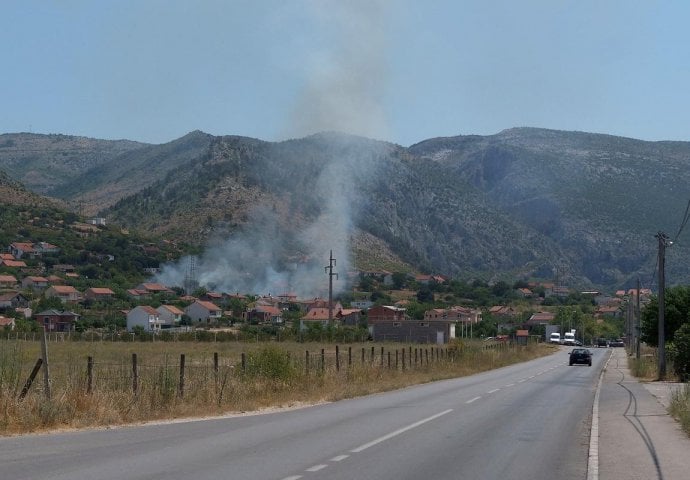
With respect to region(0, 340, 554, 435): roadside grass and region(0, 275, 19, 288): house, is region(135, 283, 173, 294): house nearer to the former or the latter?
region(0, 275, 19, 288): house

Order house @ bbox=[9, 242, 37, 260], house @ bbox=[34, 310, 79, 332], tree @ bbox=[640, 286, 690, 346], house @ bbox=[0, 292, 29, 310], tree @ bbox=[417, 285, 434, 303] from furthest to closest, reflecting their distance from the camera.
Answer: tree @ bbox=[417, 285, 434, 303] → house @ bbox=[9, 242, 37, 260] → house @ bbox=[0, 292, 29, 310] → house @ bbox=[34, 310, 79, 332] → tree @ bbox=[640, 286, 690, 346]

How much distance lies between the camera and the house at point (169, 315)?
104 meters

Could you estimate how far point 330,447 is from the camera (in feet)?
48.8

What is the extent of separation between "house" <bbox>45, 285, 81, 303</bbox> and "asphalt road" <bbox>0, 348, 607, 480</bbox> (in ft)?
305

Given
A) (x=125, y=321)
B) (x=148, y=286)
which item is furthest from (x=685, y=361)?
(x=148, y=286)

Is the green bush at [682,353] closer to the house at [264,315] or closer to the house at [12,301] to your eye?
the house at [264,315]

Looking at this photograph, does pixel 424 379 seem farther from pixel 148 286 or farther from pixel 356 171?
pixel 356 171

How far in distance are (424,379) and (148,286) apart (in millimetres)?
93089

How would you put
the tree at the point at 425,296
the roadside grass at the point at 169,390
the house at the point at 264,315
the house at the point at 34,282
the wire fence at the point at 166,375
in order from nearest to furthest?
the roadside grass at the point at 169,390 < the wire fence at the point at 166,375 < the house at the point at 264,315 < the house at the point at 34,282 < the tree at the point at 425,296

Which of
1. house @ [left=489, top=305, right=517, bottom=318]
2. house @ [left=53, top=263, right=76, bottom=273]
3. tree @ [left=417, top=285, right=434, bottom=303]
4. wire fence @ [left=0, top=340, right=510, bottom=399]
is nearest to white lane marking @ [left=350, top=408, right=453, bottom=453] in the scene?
wire fence @ [left=0, top=340, right=510, bottom=399]

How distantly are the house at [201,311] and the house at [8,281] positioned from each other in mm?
22985

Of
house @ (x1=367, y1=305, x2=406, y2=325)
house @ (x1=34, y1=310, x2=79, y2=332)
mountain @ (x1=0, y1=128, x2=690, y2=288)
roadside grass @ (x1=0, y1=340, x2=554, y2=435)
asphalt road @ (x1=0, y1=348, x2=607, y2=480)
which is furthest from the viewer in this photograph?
mountain @ (x1=0, y1=128, x2=690, y2=288)

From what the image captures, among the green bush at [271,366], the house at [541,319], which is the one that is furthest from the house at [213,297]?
the green bush at [271,366]

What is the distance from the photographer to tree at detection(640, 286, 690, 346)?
201 ft
